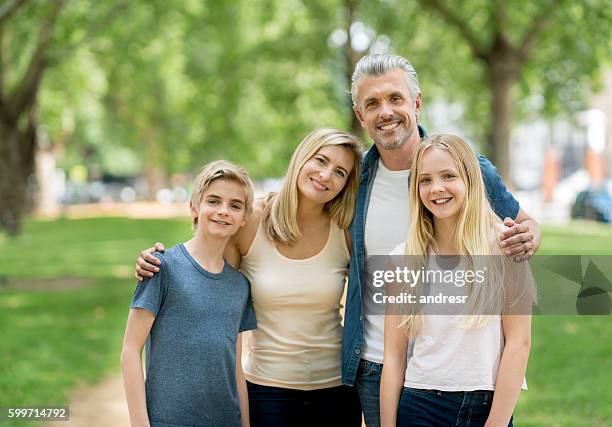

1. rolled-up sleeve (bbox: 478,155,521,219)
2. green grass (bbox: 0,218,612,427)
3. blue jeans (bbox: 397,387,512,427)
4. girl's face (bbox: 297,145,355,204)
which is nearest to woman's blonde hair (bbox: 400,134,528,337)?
blue jeans (bbox: 397,387,512,427)

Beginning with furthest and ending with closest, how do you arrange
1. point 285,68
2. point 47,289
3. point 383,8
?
point 285,68
point 383,8
point 47,289

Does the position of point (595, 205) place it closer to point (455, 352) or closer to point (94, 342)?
point (94, 342)

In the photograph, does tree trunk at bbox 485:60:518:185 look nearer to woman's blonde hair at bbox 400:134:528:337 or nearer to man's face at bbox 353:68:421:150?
man's face at bbox 353:68:421:150

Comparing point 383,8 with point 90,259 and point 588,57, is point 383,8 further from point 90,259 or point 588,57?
point 90,259

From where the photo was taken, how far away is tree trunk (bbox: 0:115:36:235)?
17.7m

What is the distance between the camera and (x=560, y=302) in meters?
3.90

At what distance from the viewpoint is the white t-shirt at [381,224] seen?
3650mm

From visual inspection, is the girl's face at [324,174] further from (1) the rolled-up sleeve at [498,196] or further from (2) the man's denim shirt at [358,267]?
(1) the rolled-up sleeve at [498,196]

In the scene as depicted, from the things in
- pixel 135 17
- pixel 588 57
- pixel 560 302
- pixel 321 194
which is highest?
pixel 135 17

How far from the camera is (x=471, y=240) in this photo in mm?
3188

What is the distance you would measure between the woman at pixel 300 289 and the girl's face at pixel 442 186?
64 centimetres

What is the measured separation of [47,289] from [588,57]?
12.6 metres

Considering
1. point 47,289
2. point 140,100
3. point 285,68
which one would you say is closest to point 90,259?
point 47,289

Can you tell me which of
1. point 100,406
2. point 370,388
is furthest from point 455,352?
point 100,406
